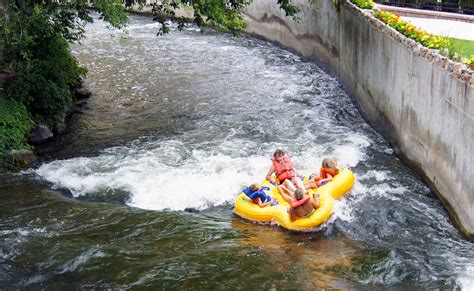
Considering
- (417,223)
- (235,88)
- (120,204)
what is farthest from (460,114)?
(235,88)

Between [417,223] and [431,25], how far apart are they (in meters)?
9.38

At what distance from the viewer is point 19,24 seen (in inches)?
514

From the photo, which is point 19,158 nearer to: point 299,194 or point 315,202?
point 299,194

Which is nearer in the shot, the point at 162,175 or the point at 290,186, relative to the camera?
the point at 290,186

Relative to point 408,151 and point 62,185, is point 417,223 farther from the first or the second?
point 62,185

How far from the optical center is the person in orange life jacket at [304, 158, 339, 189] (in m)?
11.8

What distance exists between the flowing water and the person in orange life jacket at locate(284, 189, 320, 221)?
341 mm

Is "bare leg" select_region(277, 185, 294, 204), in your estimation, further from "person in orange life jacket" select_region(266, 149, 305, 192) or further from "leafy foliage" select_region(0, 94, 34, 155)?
"leafy foliage" select_region(0, 94, 34, 155)

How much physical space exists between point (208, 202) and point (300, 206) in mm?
2084

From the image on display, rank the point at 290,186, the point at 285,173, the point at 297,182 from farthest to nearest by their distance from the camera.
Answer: the point at 285,173 < the point at 297,182 < the point at 290,186

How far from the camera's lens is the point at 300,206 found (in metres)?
10.5

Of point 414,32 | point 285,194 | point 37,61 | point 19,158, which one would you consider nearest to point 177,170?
point 285,194

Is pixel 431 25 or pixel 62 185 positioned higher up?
pixel 431 25

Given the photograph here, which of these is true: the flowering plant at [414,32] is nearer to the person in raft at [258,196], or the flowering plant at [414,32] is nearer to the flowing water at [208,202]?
the flowing water at [208,202]
